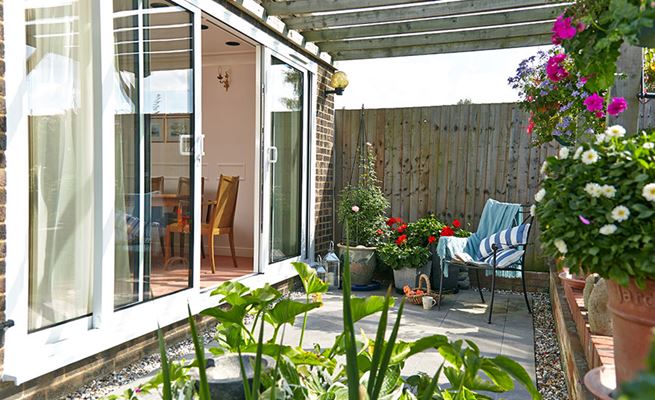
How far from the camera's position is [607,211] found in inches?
48.4

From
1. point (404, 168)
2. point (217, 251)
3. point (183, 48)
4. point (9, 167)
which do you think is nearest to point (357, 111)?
point (404, 168)

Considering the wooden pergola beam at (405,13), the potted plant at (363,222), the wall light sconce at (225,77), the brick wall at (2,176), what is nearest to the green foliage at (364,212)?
the potted plant at (363,222)

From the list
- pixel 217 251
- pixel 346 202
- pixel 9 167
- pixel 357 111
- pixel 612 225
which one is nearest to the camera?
pixel 612 225

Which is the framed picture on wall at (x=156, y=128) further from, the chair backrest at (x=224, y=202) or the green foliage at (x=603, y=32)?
the green foliage at (x=603, y=32)

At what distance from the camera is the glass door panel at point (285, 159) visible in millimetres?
4812

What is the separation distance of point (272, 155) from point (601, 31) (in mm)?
3460

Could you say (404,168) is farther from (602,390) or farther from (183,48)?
(602,390)

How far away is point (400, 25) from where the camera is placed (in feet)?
16.2

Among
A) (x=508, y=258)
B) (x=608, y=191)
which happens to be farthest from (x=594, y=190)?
(x=508, y=258)

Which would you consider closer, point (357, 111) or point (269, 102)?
point (269, 102)

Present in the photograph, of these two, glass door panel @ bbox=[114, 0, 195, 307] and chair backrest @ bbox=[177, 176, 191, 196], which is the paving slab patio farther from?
chair backrest @ bbox=[177, 176, 191, 196]

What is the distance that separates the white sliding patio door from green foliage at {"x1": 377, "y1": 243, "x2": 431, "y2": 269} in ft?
2.80

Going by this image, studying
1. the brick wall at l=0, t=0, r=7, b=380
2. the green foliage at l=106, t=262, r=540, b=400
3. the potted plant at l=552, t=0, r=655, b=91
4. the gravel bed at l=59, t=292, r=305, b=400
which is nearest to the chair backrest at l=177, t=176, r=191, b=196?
the gravel bed at l=59, t=292, r=305, b=400

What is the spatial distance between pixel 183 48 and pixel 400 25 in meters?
2.28
